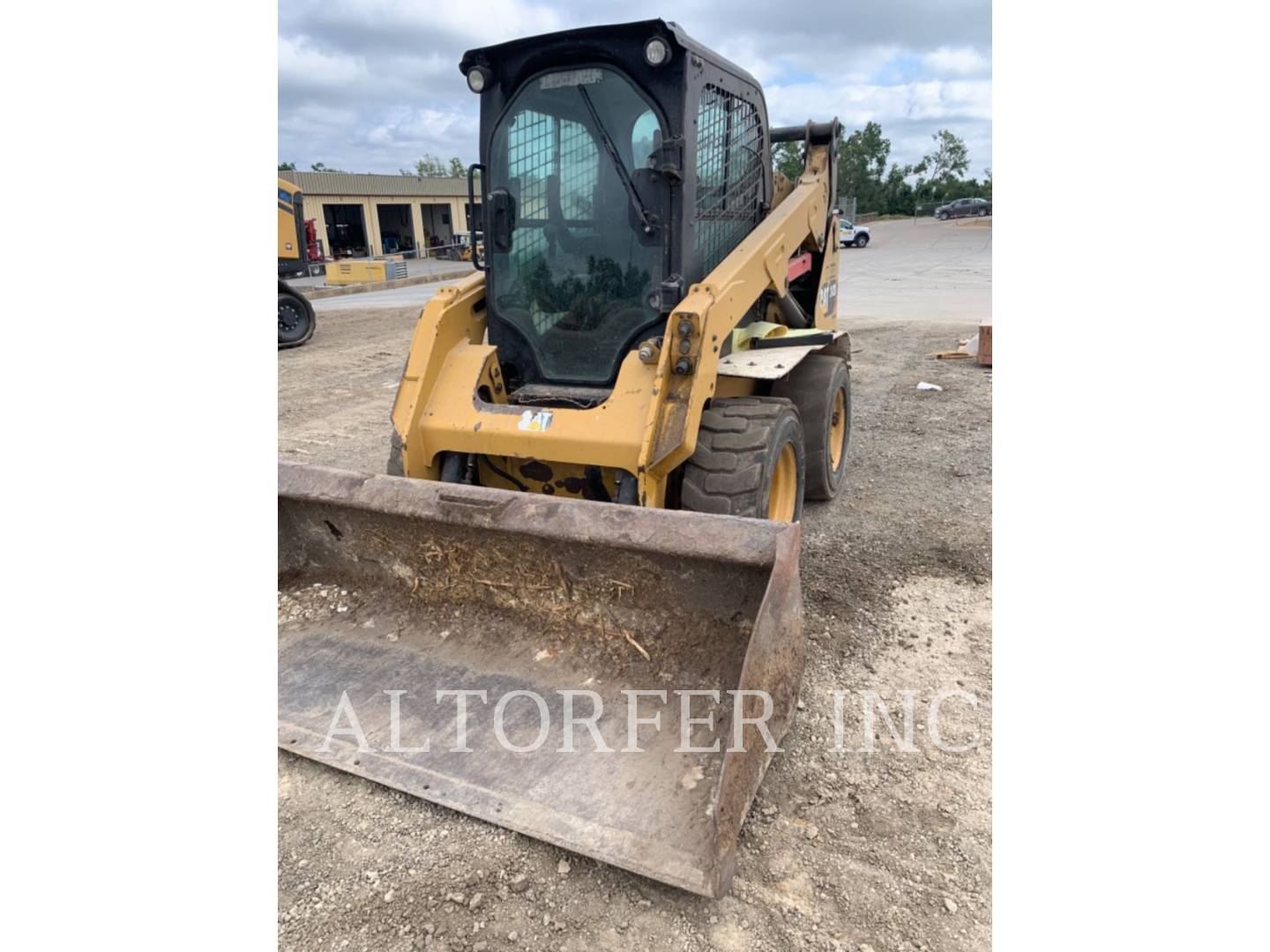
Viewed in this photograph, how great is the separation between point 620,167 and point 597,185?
137 millimetres

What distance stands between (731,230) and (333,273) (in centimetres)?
2084

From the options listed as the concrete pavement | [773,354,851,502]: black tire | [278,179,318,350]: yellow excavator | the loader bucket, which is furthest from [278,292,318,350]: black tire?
the loader bucket

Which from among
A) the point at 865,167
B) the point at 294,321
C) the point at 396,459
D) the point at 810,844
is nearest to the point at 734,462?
the point at 810,844

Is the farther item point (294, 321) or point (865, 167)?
point (865, 167)

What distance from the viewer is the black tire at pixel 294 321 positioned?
11812 millimetres

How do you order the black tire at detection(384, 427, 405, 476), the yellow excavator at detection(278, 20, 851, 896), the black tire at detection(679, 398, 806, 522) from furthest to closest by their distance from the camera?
the black tire at detection(384, 427, 405, 476) → the black tire at detection(679, 398, 806, 522) → the yellow excavator at detection(278, 20, 851, 896)

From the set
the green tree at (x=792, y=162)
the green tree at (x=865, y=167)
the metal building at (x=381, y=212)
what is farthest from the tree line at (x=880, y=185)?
the green tree at (x=792, y=162)

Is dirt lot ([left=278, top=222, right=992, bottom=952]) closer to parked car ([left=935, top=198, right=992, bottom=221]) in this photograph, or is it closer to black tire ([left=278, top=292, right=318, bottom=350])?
black tire ([left=278, top=292, right=318, bottom=350])

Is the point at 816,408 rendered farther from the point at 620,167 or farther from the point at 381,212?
the point at 381,212

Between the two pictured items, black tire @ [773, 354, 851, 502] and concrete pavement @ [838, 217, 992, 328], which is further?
concrete pavement @ [838, 217, 992, 328]

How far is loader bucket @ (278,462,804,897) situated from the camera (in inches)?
89.4

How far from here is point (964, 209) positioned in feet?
143

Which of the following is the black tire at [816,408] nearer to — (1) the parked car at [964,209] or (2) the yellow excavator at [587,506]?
(2) the yellow excavator at [587,506]

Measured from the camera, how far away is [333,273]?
22422 millimetres
